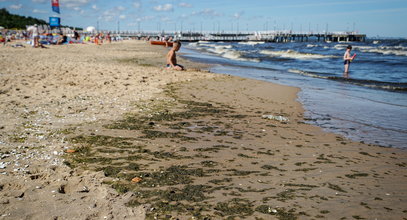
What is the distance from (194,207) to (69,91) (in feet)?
20.5

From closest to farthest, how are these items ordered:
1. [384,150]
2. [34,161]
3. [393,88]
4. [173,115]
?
1. [34,161]
2. [384,150]
3. [173,115]
4. [393,88]

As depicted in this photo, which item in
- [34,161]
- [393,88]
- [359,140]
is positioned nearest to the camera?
[34,161]

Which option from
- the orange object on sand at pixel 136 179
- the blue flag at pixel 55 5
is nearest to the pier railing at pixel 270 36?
the blue flag at pixel 55 5

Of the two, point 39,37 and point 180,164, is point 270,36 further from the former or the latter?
point 180,164

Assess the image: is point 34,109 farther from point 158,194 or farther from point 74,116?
point 158,194

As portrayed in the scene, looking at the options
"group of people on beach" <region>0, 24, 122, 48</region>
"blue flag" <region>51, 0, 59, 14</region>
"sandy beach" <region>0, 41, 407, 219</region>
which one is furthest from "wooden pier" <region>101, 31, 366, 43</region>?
"sandy beach" <region>0, 41, 407, 219</region>

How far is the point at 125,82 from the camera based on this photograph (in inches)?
367

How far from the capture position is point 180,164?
358 cm

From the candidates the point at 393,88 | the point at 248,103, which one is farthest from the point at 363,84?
the point at 248,103

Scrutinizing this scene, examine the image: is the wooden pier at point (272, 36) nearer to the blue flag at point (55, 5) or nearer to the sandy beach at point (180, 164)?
the blue flag at point (55, 5)

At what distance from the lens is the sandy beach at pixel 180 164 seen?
2.64 meters

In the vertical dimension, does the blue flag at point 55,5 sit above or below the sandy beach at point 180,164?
above

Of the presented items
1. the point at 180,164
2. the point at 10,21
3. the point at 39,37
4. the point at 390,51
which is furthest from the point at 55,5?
the point at 390,51

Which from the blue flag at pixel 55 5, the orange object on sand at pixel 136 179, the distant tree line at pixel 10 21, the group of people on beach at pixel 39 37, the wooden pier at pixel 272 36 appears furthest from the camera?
the wooden pier at pixel 272 36
